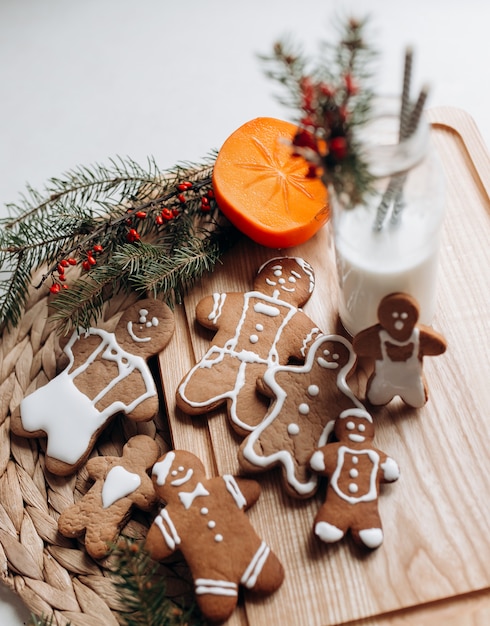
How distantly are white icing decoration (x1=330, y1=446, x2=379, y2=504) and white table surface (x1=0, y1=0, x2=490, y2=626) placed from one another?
3.01 ft

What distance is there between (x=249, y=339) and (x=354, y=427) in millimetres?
251

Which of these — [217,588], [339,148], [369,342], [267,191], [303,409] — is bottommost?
[217,588]

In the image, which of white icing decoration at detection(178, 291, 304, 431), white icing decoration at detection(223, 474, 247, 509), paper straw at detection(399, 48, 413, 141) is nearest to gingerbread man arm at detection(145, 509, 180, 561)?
white icing decoration at detection(223, 474, 247, 509)

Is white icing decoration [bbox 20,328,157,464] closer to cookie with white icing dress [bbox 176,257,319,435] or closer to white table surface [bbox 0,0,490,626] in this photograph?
cookie with white icing dress [bbox 176,257,319,435]

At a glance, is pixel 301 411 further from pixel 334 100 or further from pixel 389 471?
pixel 334 100

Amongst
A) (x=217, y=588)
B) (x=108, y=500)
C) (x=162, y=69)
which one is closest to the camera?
(x=217, y=588)

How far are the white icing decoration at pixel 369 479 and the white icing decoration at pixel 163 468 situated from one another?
0.26 metres

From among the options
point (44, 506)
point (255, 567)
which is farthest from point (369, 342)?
point (44, 506)

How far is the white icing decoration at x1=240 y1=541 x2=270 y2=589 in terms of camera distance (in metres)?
1.11

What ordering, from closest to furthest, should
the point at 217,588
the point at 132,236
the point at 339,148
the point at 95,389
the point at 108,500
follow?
the point at 339,148 < the point at 217,588 < the point at 108,500 < the point at 95,389 < the point at 132,236

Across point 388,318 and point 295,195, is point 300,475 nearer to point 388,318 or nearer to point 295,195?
point 388,318

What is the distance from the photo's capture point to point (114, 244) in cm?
145

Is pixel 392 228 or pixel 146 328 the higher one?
pixel 392 228

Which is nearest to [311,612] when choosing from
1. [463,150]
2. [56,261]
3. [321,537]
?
[321,537]
